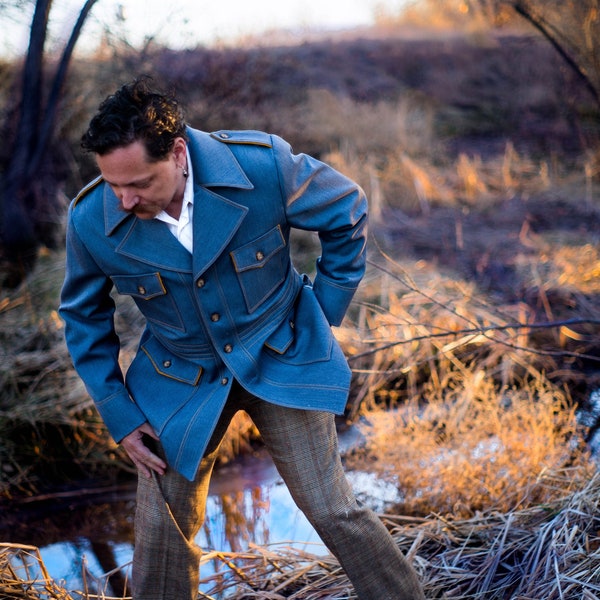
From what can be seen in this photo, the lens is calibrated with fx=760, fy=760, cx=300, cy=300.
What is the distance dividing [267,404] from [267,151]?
2.48ft

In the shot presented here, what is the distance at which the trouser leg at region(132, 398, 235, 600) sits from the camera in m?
2.24

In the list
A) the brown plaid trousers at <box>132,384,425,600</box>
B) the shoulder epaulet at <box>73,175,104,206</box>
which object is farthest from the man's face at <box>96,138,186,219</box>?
the brown plaid trousers at <box>132,384,425,600</box>

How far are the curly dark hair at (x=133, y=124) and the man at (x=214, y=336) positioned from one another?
0.16 feet

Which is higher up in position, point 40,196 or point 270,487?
point 40,196

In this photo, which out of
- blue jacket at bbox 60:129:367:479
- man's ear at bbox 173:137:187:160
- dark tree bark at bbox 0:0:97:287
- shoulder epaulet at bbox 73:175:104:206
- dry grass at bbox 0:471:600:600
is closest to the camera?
man's ear at bbox 173:137:187:160

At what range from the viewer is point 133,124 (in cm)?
198

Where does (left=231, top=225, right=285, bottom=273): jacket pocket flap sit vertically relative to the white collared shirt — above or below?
below

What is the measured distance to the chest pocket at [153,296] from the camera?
2229mm

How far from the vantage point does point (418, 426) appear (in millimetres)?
3861

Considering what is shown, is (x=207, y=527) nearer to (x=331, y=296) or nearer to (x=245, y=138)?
(x=331, y=296)

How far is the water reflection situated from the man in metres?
1.25

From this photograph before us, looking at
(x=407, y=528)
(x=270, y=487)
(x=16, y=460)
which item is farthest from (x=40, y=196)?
(x=407, y=528)

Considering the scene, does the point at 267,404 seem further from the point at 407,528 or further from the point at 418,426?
the point at 418,426

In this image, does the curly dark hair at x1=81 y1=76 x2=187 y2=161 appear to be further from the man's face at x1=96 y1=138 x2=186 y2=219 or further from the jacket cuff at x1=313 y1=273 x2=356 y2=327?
the jacket cuff at x1=313 y1=273 x2=356 y2=327
